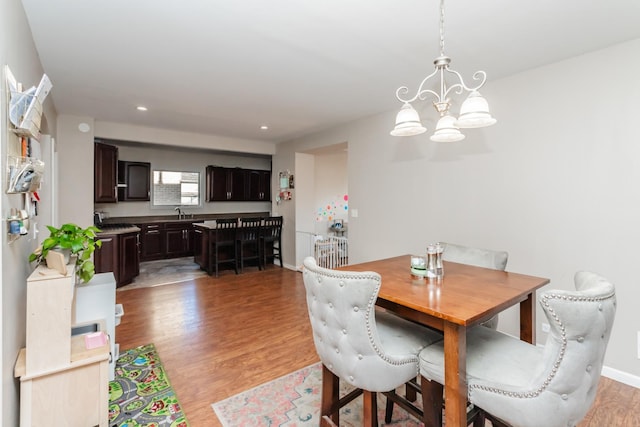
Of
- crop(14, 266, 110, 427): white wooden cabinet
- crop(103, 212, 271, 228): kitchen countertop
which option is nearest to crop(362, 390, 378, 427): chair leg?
crop(14, 266, 110, 427): white wooden cabinet

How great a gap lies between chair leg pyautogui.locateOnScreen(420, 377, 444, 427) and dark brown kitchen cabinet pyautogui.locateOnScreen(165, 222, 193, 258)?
20.3 ft

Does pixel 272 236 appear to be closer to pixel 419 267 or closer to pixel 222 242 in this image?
pixel 222 242

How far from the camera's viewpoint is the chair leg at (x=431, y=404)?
1.46 meters

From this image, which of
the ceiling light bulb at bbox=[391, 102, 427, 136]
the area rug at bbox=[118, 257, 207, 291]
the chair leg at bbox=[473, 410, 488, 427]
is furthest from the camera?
the area rug at bbox=[118, 257, 207, 291]

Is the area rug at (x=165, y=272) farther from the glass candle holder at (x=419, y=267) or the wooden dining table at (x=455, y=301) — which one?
the glass candle holder at (x=419, y=267)

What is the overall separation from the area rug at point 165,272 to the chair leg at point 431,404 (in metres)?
4.41

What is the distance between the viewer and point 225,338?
2.92 metres

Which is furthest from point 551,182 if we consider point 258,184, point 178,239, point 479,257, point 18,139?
point 178,239

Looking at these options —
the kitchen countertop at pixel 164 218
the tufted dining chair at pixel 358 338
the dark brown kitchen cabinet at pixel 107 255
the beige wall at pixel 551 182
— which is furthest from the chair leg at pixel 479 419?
the kitchen countertop at pixel 164 218

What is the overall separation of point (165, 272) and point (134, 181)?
2.20 metres

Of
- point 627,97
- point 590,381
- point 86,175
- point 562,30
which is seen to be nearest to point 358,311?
point 590,381

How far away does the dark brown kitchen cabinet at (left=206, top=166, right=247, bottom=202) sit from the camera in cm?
697

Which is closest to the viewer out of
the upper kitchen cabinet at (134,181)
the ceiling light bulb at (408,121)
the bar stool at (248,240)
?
the ceiling light bulb at (408,121)

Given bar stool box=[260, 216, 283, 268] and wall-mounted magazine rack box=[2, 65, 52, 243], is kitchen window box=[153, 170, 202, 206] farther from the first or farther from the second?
wall-mounted magazine rack box=[2, 65, 52, 243]
